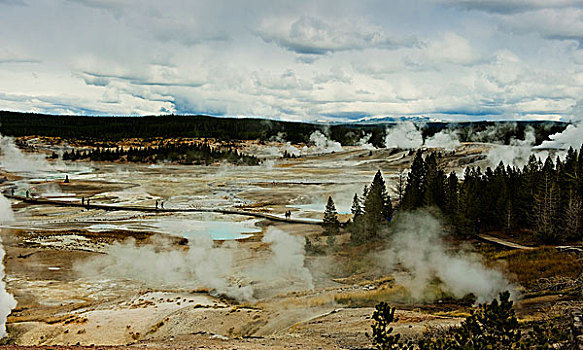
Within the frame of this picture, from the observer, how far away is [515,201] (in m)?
32.7

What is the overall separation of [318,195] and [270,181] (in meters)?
15.6

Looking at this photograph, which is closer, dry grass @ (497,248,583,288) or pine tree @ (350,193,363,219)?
dry grass @ (497,248,583,288)

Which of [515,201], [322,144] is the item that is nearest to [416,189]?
[515,201]

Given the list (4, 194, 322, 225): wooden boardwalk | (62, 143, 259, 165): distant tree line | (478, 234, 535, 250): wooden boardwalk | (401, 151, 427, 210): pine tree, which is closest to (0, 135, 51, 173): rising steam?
(62, 143, 259, 165): distant tree line

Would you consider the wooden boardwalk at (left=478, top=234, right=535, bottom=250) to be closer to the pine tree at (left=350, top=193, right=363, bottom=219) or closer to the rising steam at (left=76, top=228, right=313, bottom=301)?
the pine tree at (left=350, top=193, right=363, bottom=219)

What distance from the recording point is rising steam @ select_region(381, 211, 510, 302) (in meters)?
21.8

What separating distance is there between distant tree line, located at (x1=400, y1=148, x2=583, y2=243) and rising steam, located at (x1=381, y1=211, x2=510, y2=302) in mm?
1511

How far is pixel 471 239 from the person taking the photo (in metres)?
30.5

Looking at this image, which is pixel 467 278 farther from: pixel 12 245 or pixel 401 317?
pixel 12 245

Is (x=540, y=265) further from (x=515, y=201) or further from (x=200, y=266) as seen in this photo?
(x=200, y=266)

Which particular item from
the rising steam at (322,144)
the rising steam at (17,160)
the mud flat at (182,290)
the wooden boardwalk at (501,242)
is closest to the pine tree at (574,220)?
the wooden boardwalk at (501,242)

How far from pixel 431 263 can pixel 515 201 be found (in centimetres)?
1002

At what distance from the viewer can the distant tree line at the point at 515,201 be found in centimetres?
2834

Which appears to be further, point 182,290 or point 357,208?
point 357,208
